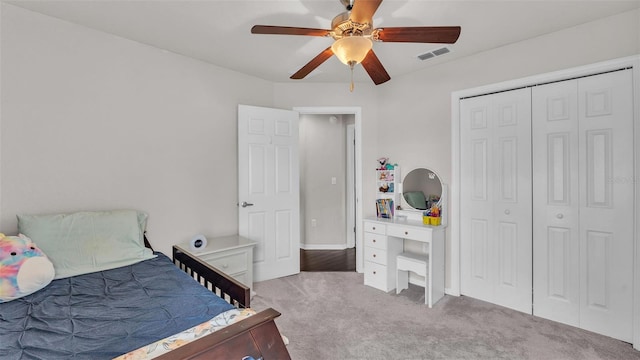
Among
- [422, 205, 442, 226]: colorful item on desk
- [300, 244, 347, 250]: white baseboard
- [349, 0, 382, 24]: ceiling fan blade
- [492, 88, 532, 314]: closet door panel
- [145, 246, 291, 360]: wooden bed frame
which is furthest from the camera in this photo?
[300, 244, 347, 250]: white baseboard

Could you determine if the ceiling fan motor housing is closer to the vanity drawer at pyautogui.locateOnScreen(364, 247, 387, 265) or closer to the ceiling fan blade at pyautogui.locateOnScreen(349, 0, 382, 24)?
the ceiling fan blade at pyautogui.locateOnScreen(349, 0, 382, 24)

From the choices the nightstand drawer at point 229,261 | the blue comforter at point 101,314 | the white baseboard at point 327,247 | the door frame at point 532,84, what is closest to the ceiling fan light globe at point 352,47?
the blue comforter at point 101,314

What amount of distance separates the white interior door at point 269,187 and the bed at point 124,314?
4.28 feet

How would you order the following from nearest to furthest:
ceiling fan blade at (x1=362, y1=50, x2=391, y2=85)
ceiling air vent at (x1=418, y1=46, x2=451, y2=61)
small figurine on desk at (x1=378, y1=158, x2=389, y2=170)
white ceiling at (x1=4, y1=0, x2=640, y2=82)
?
ceiling fan blade at (x1=362, y1=50, x2=391, y2=85) < white ceiling at (x1=4, y1=0, x2=640, y2=82) < ceiling air vent at (x1=418, y1=46, x2=451, y2=61) < small figurine on desk at (x1=378, y1=158, x2=389, y2=170)

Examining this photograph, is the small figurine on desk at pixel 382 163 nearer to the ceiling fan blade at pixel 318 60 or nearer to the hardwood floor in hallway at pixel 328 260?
the hardwood floor in hallway at pixel 328 260

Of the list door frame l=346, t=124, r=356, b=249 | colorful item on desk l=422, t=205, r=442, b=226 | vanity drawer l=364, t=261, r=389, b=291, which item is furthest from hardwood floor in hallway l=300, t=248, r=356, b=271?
colorful item on desk l=422, t=205, r=442, b=226

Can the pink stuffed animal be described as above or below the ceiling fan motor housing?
below

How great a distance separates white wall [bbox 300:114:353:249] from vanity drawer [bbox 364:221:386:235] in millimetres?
1587

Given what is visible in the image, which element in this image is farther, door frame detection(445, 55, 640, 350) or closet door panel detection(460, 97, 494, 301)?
closet door panel detection(460, 97, 494, 301)

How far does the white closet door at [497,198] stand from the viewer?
104 inches

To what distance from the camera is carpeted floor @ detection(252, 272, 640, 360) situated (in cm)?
203

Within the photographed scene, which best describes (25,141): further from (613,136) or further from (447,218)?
(613,136)

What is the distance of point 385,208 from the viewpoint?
3396mm

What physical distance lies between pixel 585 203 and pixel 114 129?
3.95 meters
